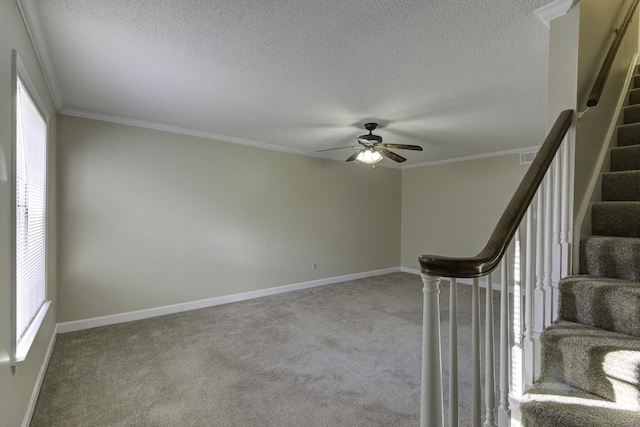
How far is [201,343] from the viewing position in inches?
122

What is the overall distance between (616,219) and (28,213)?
3.77m

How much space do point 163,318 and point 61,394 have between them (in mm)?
1560

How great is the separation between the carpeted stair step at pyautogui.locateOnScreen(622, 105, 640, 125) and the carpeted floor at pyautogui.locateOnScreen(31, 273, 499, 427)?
2.31 meters

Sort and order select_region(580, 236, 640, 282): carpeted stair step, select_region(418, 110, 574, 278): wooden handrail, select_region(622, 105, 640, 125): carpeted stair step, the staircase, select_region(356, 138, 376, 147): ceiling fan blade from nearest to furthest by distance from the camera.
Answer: select_region(418, 110, 574, 278): wooden handrail → the staircase → select_region(580, 236, 640, 282): carpeted stair step → select_region(622, 105, 640, 125): carpeted stair step → select_region(356, 138, 376, 147): ceiling fan blade

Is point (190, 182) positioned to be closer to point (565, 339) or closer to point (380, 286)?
point (380, 286)

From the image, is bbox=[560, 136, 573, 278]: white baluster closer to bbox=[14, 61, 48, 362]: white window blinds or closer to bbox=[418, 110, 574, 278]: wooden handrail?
bbox=[418, 110, 574, 278]: wooden handrail

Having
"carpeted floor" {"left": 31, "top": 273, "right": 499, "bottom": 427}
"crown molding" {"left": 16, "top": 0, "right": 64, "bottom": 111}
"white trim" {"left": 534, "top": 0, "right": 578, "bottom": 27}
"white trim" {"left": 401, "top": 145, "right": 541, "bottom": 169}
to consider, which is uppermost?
"crown molding" {"left": 16, "top": 0, "right": 64, "bottom": 111}

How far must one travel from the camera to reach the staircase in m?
1.08

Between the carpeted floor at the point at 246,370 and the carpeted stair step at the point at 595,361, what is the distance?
3.05 ft

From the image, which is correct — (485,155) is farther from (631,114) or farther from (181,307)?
(181,307)

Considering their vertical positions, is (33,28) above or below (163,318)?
above

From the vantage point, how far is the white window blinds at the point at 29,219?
1.84 m

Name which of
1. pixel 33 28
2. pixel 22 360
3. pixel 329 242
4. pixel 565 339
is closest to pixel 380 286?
pixel 329 242

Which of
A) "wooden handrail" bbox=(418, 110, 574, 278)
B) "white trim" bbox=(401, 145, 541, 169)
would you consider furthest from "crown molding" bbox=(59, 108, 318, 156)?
"wooden handrail" bbox=(418, 110, 574, 278)
